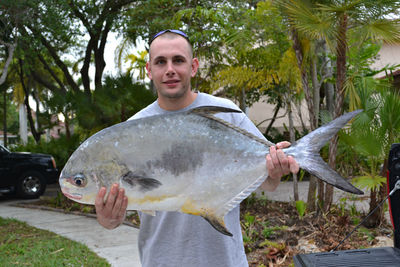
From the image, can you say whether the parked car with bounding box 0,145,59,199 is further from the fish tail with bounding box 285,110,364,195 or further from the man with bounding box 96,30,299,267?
the fish tail with bounding box 285,110,364,195

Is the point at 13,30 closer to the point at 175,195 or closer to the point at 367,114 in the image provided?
the point at 367,114

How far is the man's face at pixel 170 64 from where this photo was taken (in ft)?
5.86

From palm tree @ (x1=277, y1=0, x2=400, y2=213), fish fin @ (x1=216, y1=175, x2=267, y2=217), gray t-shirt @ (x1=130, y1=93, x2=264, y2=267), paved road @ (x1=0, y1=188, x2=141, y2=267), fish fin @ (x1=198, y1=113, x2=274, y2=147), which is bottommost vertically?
paved road @ (x1=0, y1=188, x2=141, y2=267)

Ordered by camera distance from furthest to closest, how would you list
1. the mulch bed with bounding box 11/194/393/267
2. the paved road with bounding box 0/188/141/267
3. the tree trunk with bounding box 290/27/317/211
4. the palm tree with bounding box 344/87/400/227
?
1. the tree trunk with bounding box 290/27/317/211
2. the paved road with bounding box 0/188/141/267
3. the palm tree with bounding box 344/87/400/227
4. the mulch bed with bounding box 11/194/393/267

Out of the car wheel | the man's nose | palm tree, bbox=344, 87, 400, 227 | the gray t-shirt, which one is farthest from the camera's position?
the car wheel

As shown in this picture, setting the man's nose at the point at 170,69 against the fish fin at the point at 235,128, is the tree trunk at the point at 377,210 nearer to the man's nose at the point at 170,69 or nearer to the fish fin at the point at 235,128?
the fish fin at the point at 235,128

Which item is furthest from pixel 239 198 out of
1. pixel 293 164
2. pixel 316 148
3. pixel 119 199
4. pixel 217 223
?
pixel 119 199

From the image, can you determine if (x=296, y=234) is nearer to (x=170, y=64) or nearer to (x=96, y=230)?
(x=96, y=230)

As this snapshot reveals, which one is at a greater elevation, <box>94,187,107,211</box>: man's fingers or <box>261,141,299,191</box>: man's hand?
<box>261,141,299,191</box>: man's hand

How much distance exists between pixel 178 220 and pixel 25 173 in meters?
10.2

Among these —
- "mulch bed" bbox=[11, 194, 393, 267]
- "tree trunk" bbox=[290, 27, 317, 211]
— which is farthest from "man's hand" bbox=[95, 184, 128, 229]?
"tree trunk" bbox=[290, 27, 317, 211]

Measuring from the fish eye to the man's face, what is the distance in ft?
1.84

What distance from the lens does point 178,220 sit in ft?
6.43

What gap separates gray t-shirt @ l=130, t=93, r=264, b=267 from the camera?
75.3 inches
